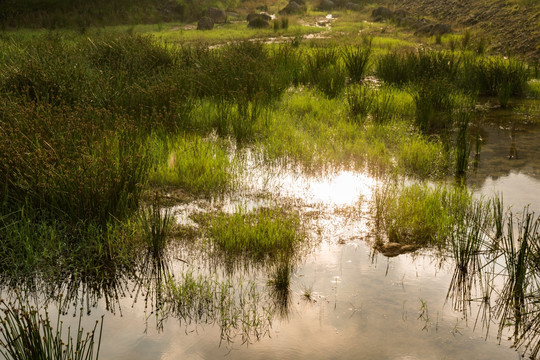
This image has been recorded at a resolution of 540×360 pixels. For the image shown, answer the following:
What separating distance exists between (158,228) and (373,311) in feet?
5.71

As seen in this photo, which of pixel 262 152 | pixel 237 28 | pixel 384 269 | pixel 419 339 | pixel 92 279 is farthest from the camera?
pixel 237 28

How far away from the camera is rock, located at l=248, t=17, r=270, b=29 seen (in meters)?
24.6

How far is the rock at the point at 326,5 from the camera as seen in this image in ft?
118

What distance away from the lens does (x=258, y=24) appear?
81.2ft

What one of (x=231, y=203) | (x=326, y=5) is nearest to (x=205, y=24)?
(x=326, y=5)

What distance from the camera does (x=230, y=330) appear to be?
3.14 metres

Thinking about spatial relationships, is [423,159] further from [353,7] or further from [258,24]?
[353,7]

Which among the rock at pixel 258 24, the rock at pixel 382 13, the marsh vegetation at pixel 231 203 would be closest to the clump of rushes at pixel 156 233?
the marsh vegetation at pixel 231 203

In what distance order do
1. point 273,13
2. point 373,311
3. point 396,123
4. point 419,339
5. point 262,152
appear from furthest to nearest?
point 273,13 < point 396,123 < point 262,152 < point 373,311 < point 419,339

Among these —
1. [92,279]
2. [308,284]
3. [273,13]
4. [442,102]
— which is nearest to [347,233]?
[308,284]

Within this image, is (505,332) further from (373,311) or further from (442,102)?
(442,102)

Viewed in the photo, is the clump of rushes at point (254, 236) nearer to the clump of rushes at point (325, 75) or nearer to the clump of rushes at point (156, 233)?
the clump of rushes at point (156, 233)

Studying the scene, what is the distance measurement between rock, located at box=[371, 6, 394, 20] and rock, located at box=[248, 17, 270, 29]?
7.53 metres

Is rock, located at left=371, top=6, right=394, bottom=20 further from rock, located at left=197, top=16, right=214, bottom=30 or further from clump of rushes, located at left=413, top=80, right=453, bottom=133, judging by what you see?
clump of rushes, located at left=413, top=80, right=453, bottom=133
